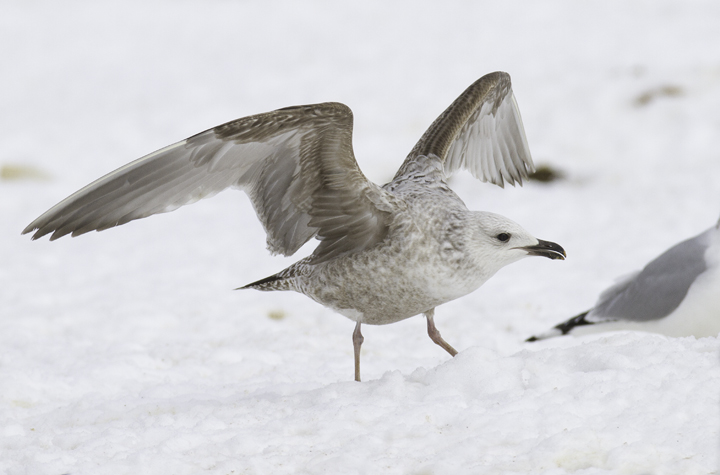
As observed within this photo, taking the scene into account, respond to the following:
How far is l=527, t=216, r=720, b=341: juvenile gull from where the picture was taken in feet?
15.9

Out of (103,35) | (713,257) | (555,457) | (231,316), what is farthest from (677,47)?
(555,457)

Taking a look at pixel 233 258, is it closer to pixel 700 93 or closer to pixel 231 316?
pixel 231 316

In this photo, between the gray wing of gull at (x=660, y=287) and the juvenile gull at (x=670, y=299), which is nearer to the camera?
the juvenile gull at (x=670, y=299)

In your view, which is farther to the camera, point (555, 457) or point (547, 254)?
point (547, 254)

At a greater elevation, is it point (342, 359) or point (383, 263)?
point (383, 263)

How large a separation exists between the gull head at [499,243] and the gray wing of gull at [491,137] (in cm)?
120

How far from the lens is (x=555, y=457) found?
2738mm

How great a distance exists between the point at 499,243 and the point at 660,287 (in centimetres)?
198

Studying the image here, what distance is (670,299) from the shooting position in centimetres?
504

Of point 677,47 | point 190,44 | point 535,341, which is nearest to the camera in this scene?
point 535,341

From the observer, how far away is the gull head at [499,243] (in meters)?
3.64

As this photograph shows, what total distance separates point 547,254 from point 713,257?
1.80 metres

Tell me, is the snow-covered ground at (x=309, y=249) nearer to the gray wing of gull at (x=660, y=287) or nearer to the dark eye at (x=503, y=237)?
the dark eye at (x=503, y=237)

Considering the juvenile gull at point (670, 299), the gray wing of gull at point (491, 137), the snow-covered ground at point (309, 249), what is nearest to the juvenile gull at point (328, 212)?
the snow-covered ground at point (309, 249)
